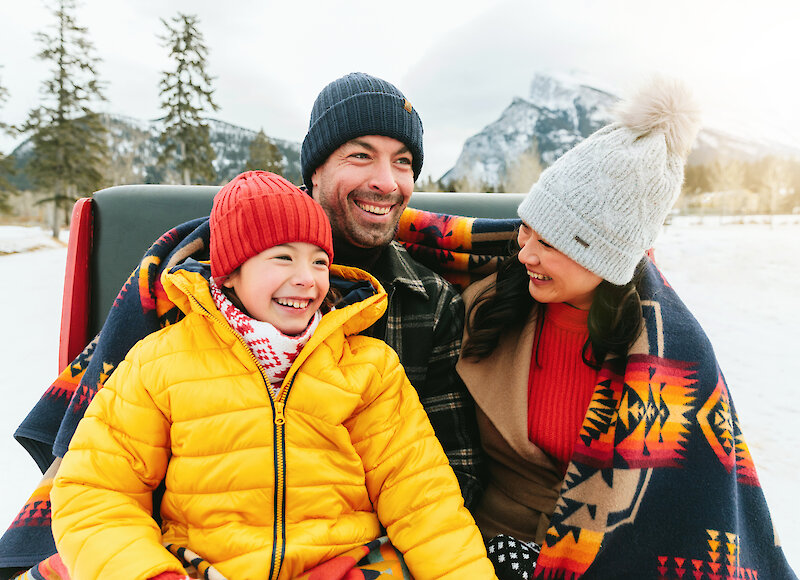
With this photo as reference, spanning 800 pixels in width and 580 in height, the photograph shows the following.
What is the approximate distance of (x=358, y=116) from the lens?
1.59m

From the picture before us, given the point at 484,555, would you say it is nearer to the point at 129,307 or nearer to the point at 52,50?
the point at 129,307

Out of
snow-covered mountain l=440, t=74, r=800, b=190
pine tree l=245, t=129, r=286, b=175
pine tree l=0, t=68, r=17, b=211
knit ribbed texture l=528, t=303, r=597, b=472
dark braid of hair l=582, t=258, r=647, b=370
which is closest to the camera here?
dark braid of hair l=582, t=258, r=647, b=370

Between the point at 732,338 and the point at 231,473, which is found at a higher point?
the point at 231,473

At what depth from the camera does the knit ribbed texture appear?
141 centimetres

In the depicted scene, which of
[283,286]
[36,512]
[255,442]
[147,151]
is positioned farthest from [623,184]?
[147,151]

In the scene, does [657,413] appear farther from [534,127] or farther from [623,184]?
[534,127]

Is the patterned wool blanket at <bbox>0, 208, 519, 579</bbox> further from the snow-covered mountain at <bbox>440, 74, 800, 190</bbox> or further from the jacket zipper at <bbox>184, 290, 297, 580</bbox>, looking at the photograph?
the snow-covered mountain at <bbox>440, 74, 800, 190</bbox>

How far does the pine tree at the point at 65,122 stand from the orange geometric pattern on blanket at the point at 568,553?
69.9 feet

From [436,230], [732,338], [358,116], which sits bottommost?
[732,338]

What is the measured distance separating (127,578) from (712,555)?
1379 mm

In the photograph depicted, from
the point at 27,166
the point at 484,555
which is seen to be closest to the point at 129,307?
the point at 484,555

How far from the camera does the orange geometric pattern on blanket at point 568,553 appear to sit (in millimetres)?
1224

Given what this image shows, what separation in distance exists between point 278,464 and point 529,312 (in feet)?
3.14

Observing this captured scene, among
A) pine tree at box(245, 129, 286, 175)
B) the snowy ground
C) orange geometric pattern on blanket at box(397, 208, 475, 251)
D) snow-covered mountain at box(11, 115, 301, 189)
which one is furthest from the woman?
pine tree at box(245, 129, 286, 175)
